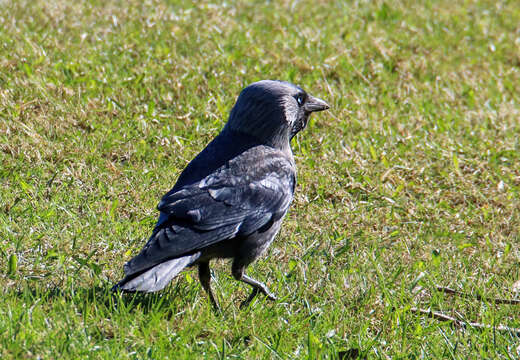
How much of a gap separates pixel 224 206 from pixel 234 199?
0.11 metres

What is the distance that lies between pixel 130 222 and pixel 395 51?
13.4 ft

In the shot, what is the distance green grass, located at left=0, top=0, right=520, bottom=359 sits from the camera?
4156 millimetres

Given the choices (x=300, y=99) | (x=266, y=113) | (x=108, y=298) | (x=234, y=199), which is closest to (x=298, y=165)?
(x=300, y=99)

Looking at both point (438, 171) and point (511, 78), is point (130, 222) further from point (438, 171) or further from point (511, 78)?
point (511, 78)

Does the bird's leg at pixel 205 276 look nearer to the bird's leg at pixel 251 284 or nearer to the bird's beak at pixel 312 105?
the bird's leg at pixel 251 284

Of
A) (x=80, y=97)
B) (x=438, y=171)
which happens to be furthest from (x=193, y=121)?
(x=438, y=171)

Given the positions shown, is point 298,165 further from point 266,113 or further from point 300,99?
point 266,113

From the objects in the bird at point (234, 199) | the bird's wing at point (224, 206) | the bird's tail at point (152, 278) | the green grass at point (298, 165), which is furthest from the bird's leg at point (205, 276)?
the bird's tail at point (152, 278)

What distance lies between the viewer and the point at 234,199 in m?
4.50

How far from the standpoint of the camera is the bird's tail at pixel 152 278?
151 inches

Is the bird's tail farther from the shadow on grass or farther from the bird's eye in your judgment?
the bird's eye

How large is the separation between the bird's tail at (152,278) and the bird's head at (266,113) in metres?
1.26

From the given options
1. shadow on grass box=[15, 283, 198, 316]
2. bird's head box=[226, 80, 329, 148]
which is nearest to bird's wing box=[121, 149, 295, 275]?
bird's head box=[226, 80, 329, 148]

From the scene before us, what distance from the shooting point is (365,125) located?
6.95m
